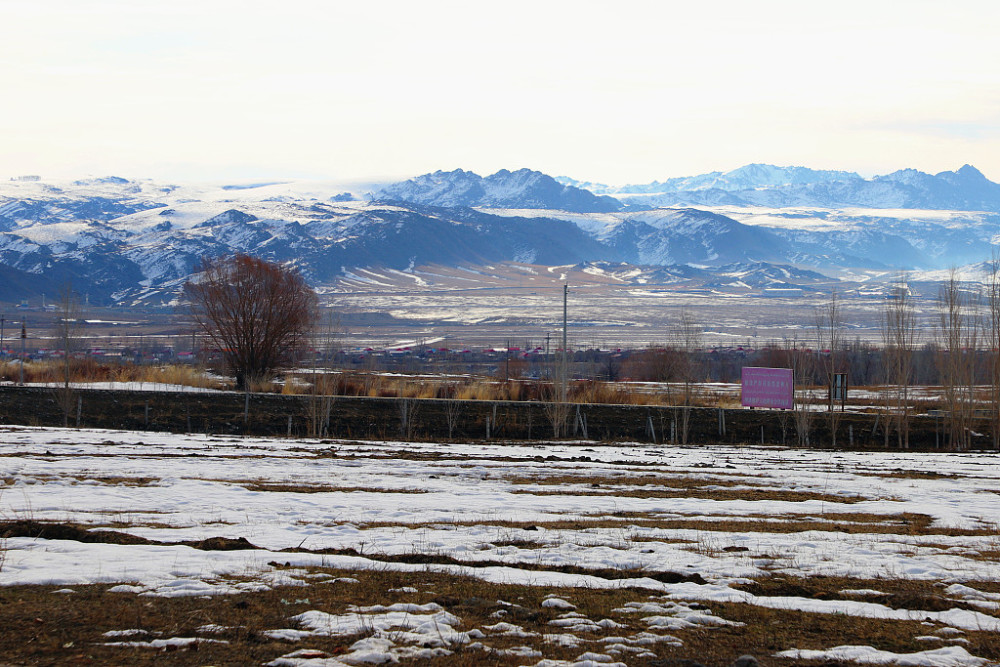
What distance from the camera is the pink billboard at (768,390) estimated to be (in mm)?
51312

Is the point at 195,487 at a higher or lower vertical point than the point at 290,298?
lower

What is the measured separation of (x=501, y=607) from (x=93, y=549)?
5.28 metres

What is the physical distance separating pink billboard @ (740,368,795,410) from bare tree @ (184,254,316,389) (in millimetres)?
28971

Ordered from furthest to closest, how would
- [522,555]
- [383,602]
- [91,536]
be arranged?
[522,555]
[91,536]
[383,602]

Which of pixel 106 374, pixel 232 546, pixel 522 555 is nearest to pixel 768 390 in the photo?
pixel 106 374

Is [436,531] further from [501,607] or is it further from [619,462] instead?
[619,462]

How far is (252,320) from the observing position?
62.5 metres

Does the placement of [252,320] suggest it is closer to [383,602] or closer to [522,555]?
[522,555]

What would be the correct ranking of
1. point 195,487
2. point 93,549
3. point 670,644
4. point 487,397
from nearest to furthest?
point 670,644 → point 93,549 → point 195,487 → point 487,397

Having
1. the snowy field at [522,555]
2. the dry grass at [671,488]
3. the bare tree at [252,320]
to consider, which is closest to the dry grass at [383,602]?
the snowy field at [522,555]

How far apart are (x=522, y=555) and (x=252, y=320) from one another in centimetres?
5195

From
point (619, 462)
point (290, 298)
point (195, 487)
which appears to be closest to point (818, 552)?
point (195, 487)

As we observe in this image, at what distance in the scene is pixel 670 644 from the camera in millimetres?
9148

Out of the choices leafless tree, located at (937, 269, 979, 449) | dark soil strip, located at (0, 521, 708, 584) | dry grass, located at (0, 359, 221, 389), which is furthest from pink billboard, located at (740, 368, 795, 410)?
dark soil strip, located at (0, 521, 708, 584)
